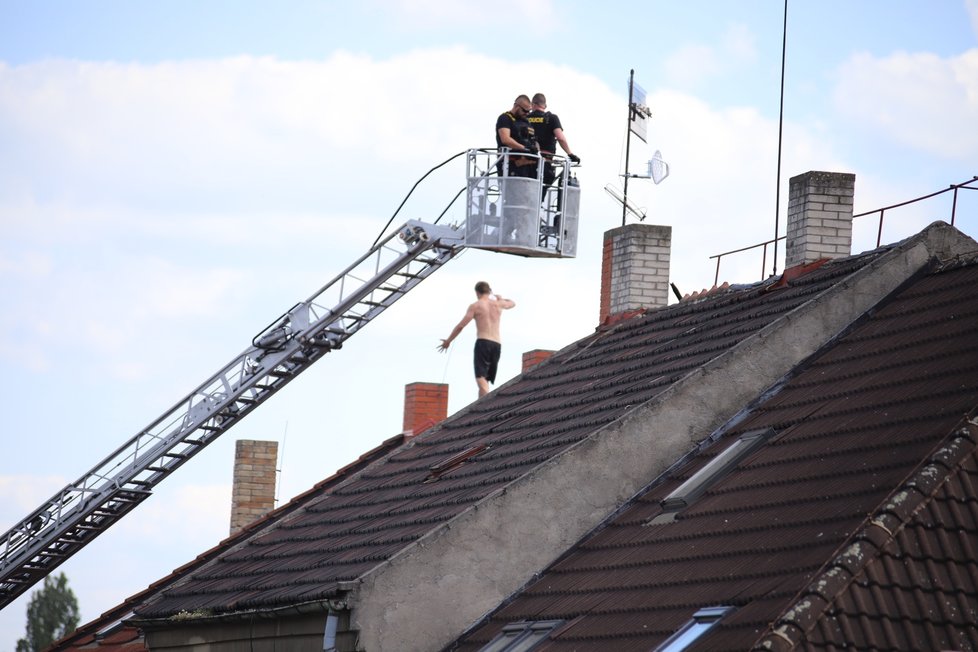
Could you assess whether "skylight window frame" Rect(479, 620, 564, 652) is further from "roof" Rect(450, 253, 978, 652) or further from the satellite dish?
the satellite dish

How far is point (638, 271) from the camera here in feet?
65.1

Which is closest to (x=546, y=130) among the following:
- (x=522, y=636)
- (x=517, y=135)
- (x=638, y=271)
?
(x=517, y=135)

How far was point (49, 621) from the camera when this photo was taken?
225 ft

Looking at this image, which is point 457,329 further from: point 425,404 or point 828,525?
point 828,525

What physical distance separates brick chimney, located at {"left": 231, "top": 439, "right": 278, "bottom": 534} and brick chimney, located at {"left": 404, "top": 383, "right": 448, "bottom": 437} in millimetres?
4265

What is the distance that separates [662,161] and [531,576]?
385 inches

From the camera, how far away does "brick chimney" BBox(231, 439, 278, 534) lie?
26.2m

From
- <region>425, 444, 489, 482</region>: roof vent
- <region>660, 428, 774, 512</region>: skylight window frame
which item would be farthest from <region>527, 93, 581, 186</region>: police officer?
<region>660, 428, 774, 512</region>: skylight window frame

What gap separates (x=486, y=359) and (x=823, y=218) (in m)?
4.74

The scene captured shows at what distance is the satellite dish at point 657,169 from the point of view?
22750 mm

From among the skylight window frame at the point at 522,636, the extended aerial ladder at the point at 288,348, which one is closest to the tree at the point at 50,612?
the extended aerial ladder at the point at 288,348

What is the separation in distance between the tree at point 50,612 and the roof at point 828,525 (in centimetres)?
5773

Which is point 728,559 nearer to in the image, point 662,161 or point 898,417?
point 898,417

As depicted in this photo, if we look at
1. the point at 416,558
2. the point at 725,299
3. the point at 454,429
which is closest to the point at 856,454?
the point at 416,558
